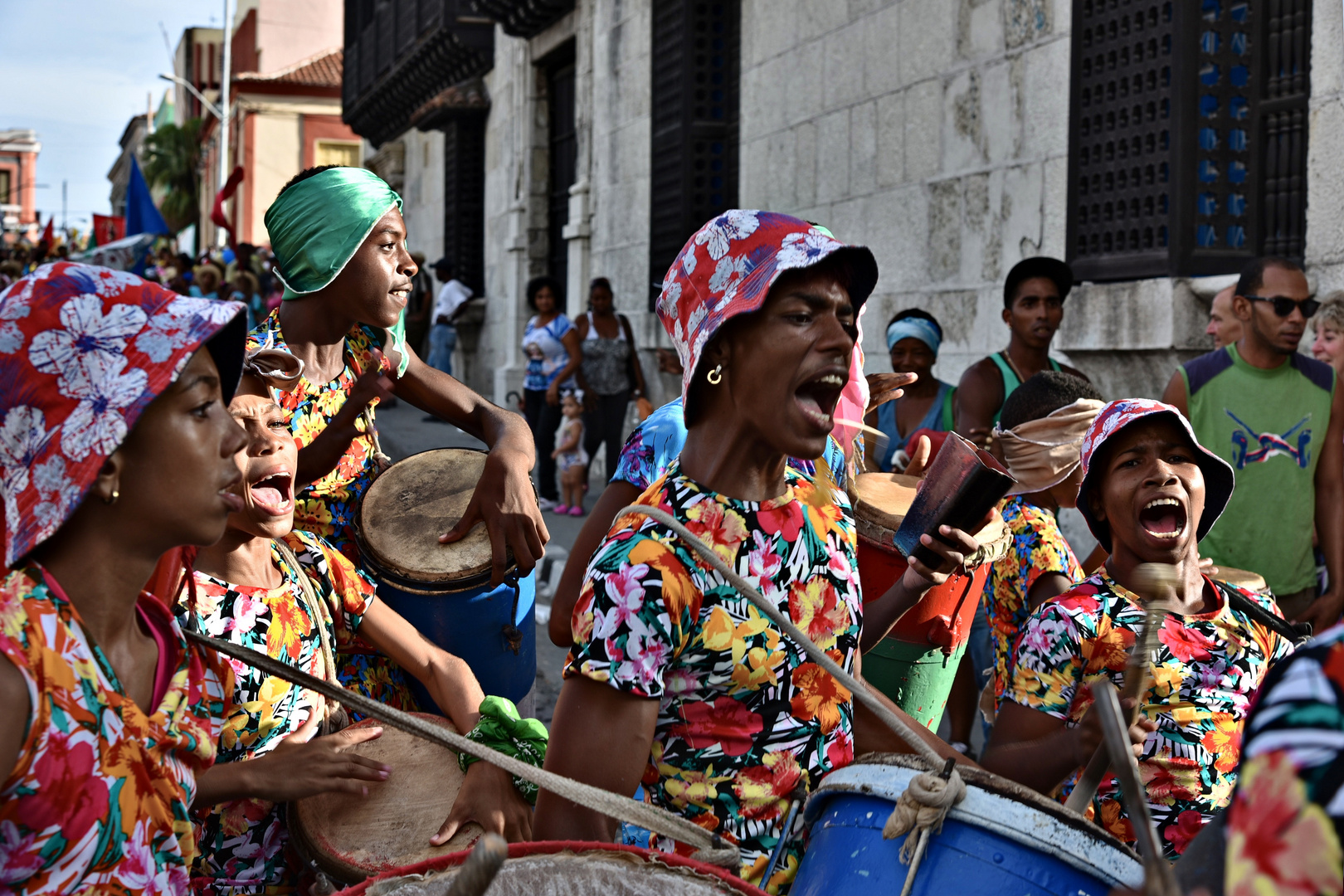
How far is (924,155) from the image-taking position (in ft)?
24.8

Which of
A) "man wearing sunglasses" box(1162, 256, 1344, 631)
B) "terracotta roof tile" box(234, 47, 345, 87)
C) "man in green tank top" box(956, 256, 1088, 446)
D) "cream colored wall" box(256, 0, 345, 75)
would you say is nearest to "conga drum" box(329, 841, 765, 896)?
"man in green tank top" box(956, 256, 1088, 446)

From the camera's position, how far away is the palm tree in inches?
2096

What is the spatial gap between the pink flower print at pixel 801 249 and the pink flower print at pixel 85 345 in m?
0.91

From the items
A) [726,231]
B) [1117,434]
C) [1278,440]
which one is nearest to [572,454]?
[1278,440]

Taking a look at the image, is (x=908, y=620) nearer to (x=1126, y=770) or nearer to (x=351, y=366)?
(x=351, y=366)

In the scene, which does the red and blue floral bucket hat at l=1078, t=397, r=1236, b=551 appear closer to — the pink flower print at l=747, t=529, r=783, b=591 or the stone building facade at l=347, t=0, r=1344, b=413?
the pink flower print at l=747, t=529, r=783, b=591

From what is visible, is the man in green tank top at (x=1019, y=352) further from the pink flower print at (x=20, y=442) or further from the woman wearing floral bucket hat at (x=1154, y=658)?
the pink flower print at (x=20, y=442)

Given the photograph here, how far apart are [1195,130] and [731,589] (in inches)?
189

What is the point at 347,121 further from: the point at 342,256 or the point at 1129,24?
the point at 342,256

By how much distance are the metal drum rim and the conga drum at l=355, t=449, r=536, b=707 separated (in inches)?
56.3

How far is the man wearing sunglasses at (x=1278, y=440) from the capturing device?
4.25m

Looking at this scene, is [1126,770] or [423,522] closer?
[1126,770]

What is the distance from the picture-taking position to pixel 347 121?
87.6 ft

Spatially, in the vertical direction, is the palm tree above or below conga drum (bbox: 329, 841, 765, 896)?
above
